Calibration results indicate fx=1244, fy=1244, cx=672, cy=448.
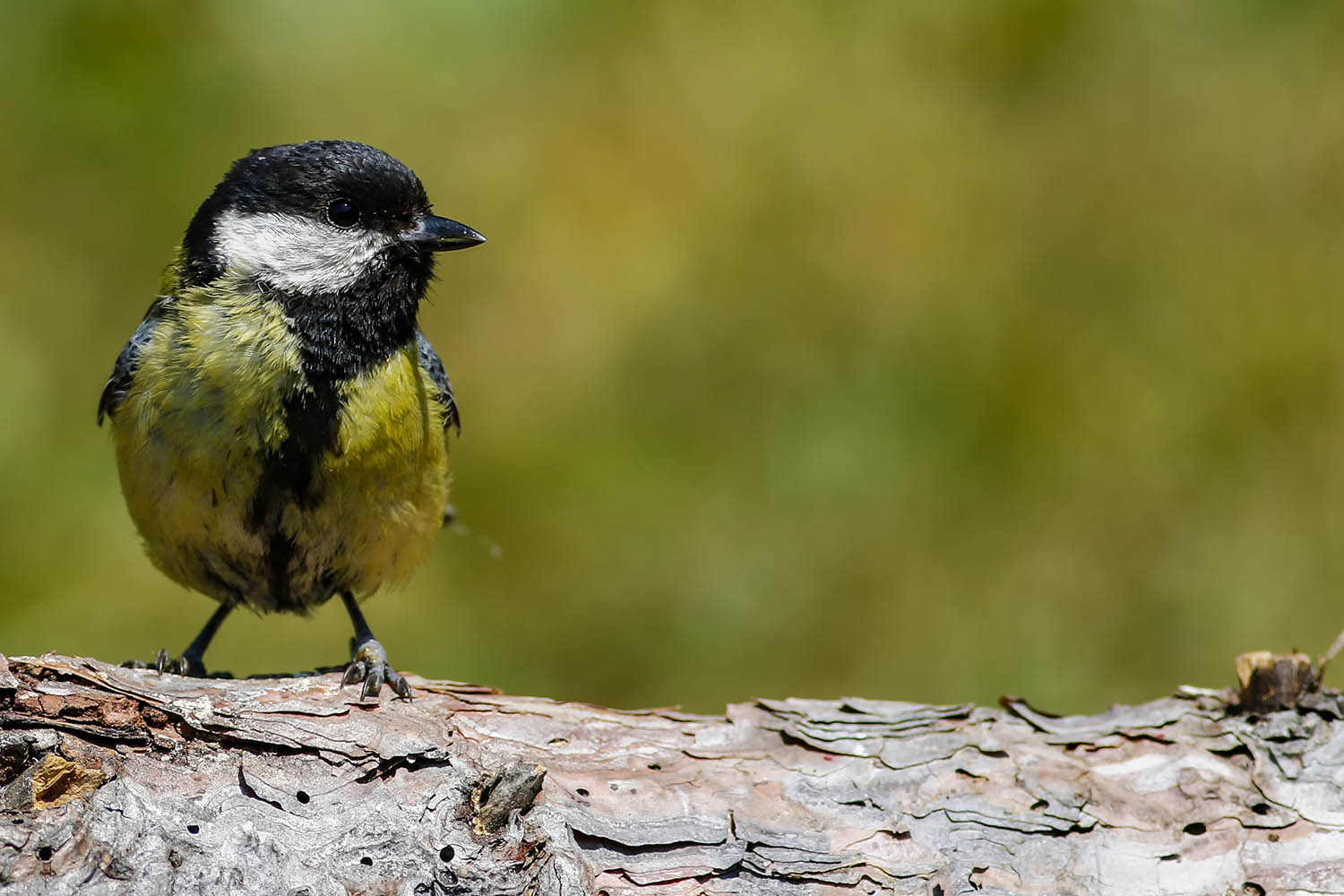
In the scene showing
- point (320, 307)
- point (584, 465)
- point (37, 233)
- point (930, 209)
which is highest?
point (930, 209)

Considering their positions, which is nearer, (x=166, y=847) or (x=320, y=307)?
(x=166, y=847)

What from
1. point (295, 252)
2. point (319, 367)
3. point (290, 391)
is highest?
point (295, 252)

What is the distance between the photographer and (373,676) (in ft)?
11.4

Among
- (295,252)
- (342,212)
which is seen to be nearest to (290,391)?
(295,252)

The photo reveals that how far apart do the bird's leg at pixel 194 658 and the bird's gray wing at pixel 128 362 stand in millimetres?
794

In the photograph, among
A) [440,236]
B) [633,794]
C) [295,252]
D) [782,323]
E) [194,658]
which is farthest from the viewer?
[782,323]

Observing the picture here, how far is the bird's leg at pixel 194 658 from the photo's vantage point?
12.5ft

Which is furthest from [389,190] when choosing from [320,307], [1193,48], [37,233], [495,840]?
[1193,48]

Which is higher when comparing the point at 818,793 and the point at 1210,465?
the point at 1210,465

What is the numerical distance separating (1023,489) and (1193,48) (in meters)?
2.71

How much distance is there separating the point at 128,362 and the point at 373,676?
1348 millimetres

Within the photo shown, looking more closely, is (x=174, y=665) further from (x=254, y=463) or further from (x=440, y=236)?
(x=440, y=236)

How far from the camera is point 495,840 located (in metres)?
2.96

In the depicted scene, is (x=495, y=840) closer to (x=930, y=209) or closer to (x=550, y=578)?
(x=550, y=578)
